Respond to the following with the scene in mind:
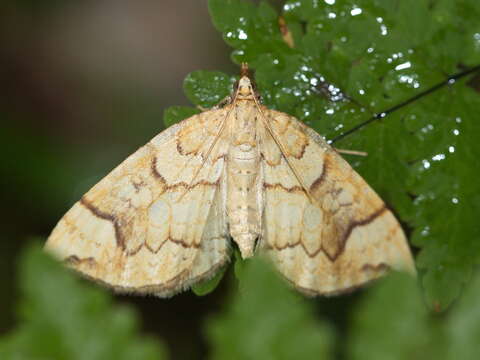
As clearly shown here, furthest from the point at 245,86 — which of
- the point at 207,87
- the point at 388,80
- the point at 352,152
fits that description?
the point at 388,80

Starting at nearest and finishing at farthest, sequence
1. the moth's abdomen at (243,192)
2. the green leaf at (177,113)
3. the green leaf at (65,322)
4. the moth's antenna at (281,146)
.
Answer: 1. the green leaf at (65,322)
2. the moth's abdomen at (243,192)
3. the moth's antenna at (281,146)
4. the green leaf at (177,113)

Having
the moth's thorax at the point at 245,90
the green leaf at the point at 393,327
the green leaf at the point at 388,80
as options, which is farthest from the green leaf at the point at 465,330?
the moth's thorax at the point at 245,90

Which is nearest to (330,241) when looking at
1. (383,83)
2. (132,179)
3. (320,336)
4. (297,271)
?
(297,271)

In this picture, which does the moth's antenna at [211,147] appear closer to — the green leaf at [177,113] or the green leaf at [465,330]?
the green leaf at [177,113]

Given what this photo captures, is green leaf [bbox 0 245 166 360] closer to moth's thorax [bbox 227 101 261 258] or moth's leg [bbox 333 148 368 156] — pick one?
moth's thorax [bbox 227 101 261 258]

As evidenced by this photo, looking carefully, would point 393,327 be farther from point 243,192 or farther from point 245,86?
point 245,86

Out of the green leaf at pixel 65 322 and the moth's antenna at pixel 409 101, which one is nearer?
the green leaf at pixel 65 322

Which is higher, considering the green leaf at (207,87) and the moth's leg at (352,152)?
the green leaf at (207,87)

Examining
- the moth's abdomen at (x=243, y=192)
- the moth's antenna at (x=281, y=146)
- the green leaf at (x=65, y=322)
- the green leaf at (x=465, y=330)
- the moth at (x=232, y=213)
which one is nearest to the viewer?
the green leaf at (x=465, y=330)
